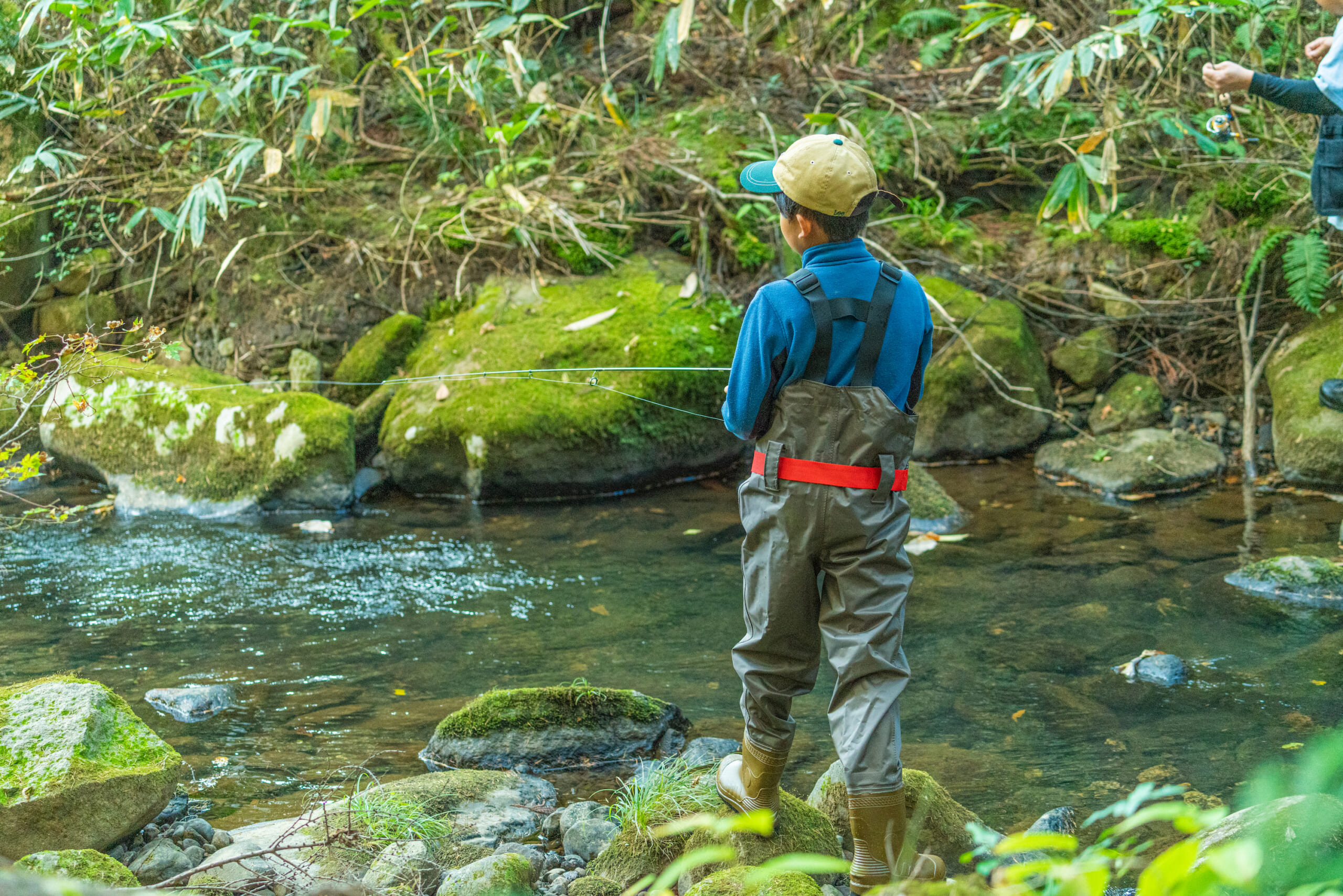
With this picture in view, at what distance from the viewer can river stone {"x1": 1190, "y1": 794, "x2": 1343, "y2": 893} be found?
129 cm

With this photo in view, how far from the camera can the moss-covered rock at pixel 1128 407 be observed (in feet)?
23.8

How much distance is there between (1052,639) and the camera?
14.5ft

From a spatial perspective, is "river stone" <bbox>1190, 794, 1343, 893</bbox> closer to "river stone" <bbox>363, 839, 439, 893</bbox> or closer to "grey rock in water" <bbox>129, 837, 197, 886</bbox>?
"river stone" <bbox>363, 839, 439, 893</bbox>

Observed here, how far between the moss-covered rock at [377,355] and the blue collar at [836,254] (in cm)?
576

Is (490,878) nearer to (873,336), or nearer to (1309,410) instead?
(873,336)

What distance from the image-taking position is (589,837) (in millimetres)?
2896

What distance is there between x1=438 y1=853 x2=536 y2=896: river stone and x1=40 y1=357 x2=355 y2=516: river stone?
4574 mm

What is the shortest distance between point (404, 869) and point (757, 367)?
5.08 feet

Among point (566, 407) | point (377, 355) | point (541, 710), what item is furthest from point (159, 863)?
point (377, 355)

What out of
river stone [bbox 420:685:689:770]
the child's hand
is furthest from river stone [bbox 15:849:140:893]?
the child's hand

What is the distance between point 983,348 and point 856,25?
3731 mm

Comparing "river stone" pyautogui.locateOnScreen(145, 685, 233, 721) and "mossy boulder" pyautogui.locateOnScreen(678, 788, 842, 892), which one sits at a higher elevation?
"mossy boulder" pyautogui.locateOnScreen(678, 788, 842, 892)

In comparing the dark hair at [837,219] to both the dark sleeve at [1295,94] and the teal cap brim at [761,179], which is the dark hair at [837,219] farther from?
the dark sleeve at [1295,94]

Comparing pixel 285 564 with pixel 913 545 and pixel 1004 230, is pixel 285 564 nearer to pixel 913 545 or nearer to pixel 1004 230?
pixel 913 545
